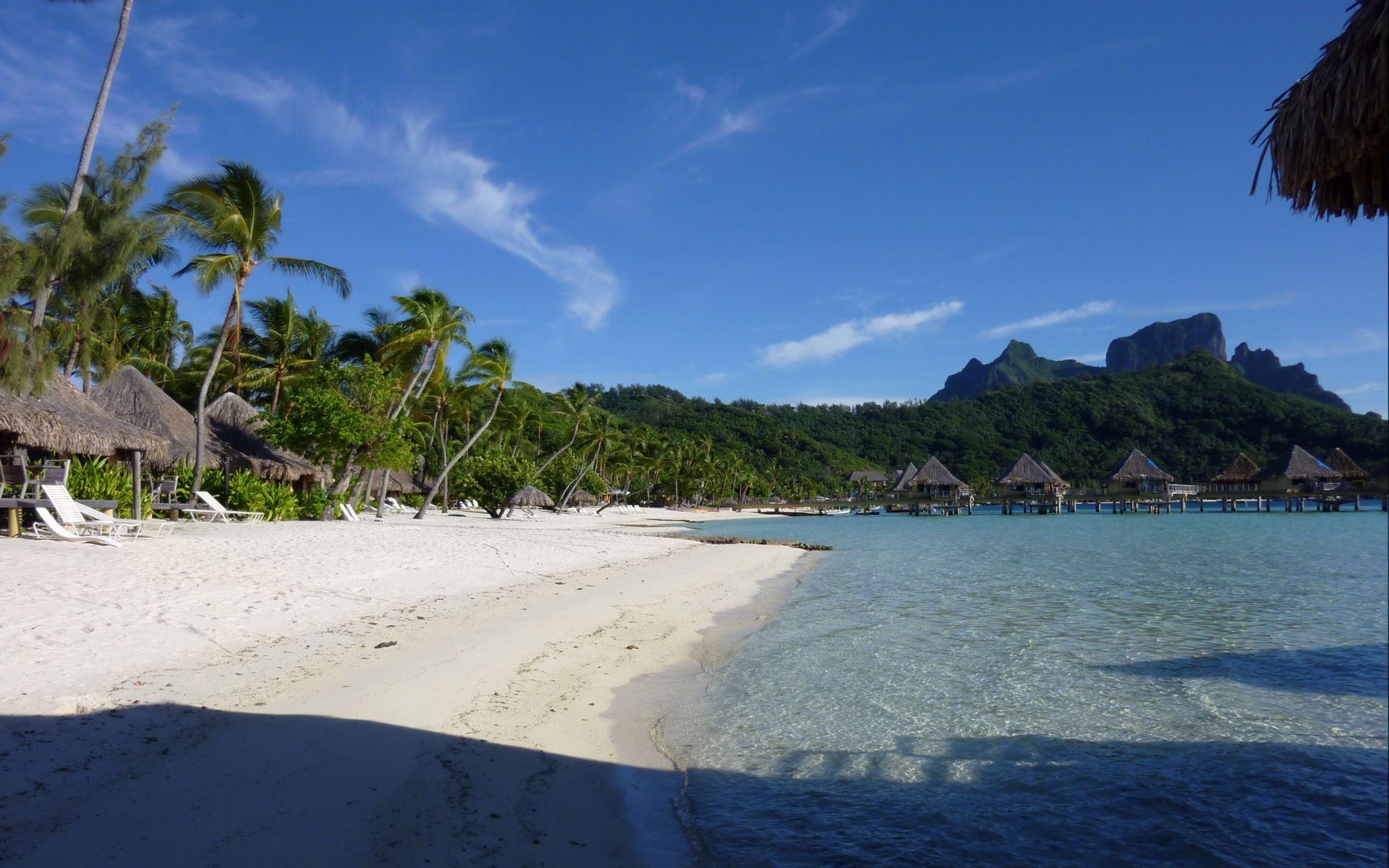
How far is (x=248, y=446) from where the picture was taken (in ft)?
63.8

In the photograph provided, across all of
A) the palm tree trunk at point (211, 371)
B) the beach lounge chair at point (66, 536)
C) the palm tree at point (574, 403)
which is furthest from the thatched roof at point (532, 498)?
the beach lounge chair at point (66, 536)

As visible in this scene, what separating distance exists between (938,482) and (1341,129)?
57.0 meters

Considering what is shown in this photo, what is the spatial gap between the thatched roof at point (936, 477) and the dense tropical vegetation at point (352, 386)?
10.1m

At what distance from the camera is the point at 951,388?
177125 mm

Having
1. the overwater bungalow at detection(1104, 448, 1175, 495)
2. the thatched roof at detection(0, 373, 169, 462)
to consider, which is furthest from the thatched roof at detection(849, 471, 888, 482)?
the thatched roof at detection(0, 373, 169, 462)

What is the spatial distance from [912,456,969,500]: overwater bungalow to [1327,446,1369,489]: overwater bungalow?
5451 cm

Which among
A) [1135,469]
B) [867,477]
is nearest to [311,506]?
[1135,469]

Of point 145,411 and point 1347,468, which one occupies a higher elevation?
point 145,411

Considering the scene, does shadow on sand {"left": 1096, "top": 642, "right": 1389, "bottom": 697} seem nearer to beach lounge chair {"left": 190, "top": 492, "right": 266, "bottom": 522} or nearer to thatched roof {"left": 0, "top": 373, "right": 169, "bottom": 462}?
thatched roof {"left": 0, "top": 373, "right": 169, "bottom": 462}

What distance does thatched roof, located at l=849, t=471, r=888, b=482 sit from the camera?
267 ft

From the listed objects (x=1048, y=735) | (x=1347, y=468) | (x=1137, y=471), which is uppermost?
(x=1137, y=471)

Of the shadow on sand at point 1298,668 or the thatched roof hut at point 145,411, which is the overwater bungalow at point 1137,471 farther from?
the thatched roof hut at point 145,411

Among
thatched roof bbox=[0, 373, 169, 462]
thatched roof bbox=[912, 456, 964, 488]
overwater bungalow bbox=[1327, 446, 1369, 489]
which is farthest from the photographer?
thatched roof bbox=[912, 456, 964, 488]

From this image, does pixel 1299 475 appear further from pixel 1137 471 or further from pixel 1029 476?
pixel 1029 476
